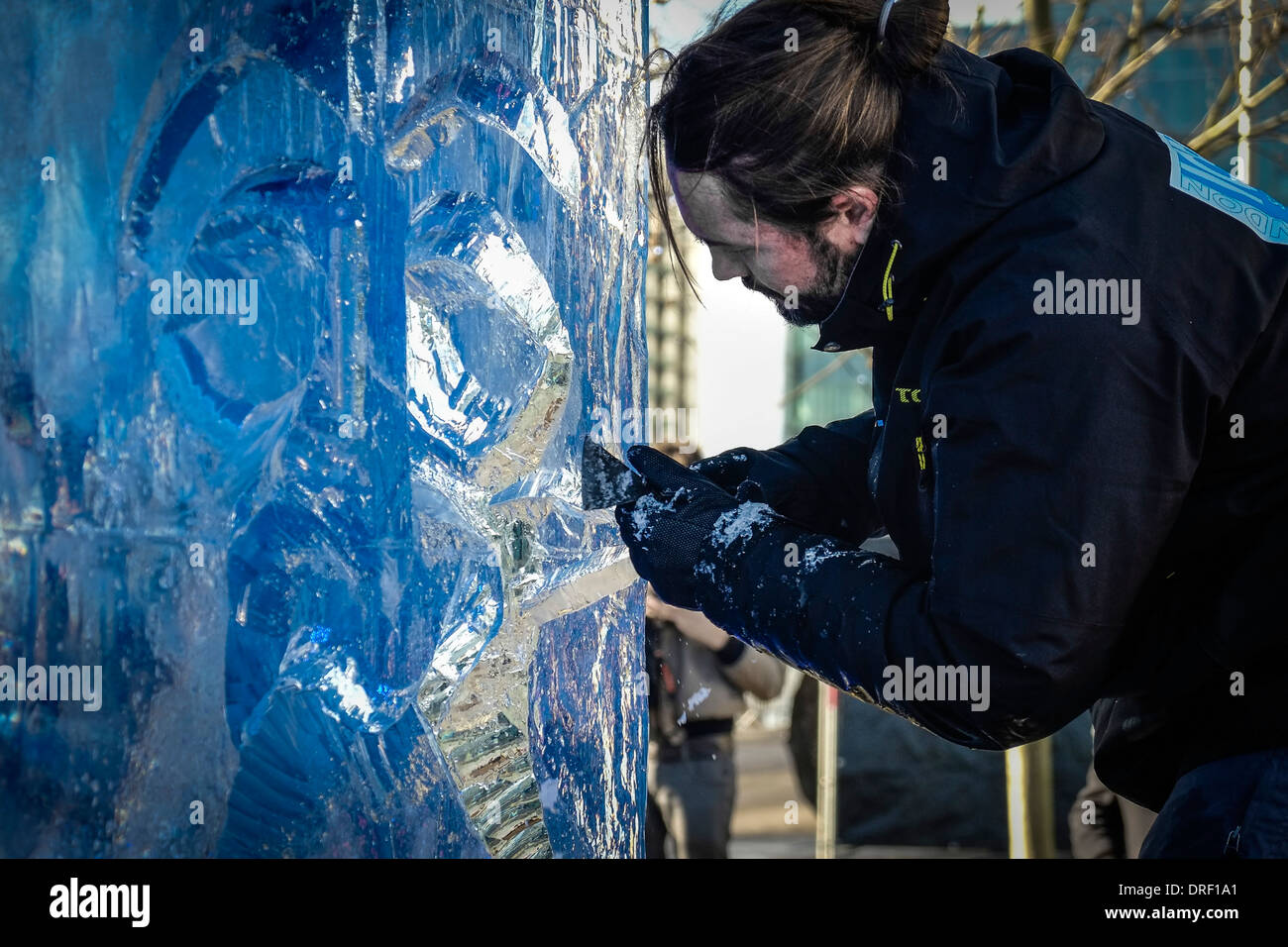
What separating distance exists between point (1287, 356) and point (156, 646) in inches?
50.1

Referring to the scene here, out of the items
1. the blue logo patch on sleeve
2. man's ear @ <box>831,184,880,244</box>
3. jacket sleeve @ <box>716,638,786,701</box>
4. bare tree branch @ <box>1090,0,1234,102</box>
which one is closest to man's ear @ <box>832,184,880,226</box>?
man's ear @ <box>831,184,880,244</box>

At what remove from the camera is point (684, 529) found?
1505 millimetres

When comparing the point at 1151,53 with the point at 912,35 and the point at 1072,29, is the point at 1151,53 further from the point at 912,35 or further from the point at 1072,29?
the point at 912,35

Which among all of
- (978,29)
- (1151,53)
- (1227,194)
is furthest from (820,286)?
(978,29)

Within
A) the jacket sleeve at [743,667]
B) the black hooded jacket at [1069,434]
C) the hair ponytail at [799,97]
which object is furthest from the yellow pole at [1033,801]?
the hair ponytail at [799,97]

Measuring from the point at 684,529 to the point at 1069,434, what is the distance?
0.55 meters

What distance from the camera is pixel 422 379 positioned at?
48.2 inches

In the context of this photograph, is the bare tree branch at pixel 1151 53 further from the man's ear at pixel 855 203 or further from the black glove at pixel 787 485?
the man's ear at pixel 855 203

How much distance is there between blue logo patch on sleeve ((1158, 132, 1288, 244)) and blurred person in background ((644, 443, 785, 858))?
7.23ft

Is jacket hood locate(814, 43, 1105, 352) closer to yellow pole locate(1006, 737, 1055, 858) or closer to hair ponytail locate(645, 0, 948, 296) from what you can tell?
hair ponytail locate(645, 0, 948, 296)

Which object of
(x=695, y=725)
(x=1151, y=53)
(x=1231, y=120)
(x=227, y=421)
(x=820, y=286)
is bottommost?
(x=695, y=725)
